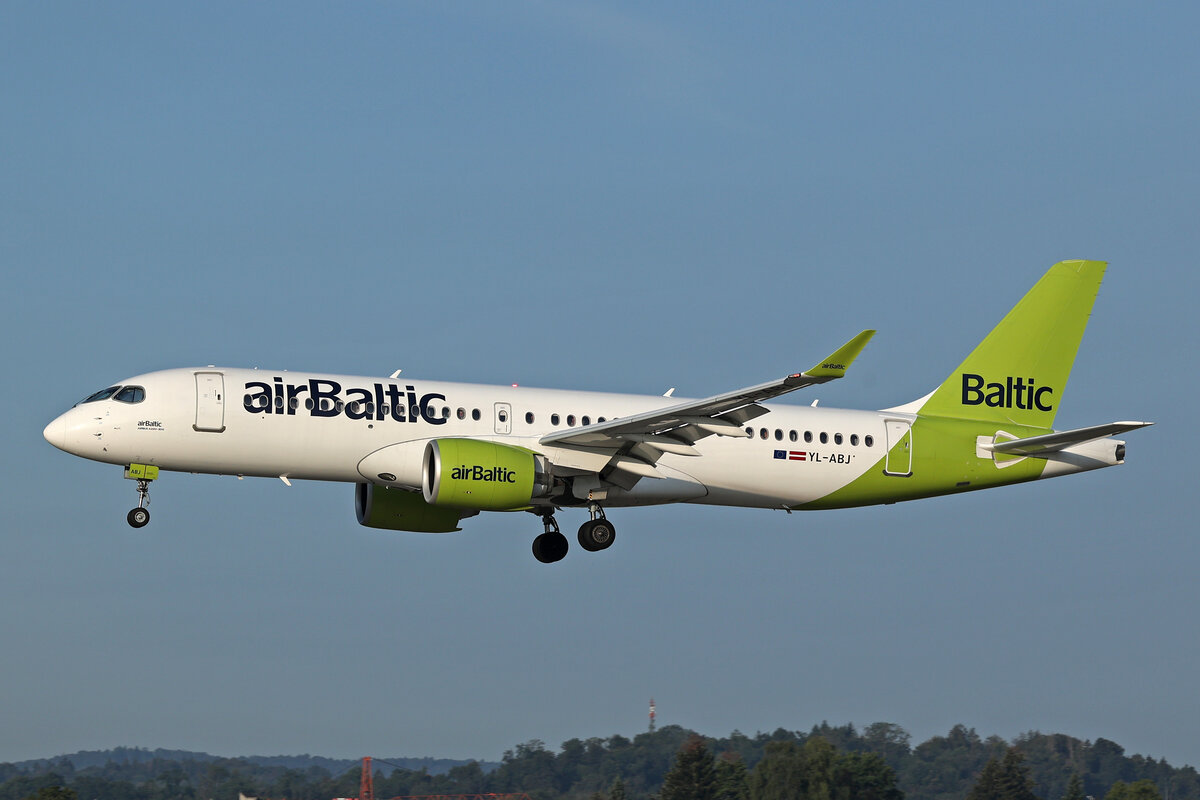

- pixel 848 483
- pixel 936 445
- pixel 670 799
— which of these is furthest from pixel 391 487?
pixel 670 799

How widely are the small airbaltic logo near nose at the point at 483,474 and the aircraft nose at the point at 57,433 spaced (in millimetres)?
9954

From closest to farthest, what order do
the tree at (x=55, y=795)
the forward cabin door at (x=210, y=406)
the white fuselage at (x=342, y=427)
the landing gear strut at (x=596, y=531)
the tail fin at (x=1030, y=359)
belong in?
1. the forward cabin door at (x=210, y=406)
2. the white fuselage at (x=342, y=427)
3. the landing gear strut at (x=596, y=531)
4. the tail fin at (x=1030, y=359)
5. the tree at (x=55, y=795)

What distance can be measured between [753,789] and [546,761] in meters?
50.1

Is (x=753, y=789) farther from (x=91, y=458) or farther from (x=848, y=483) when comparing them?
(x=91, y=458)

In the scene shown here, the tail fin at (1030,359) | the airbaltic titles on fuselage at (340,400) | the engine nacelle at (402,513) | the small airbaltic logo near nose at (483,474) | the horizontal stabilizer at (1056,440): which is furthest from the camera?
the tail fin at (1030,359)

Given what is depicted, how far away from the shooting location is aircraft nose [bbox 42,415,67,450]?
3906 centimetres

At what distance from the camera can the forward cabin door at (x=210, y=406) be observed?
127 feet

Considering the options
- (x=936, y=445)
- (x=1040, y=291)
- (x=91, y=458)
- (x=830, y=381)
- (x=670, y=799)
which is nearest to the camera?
(x=830, y=381)

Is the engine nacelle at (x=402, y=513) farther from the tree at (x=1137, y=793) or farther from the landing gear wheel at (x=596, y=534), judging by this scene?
the tree at (x=1137, y=793)

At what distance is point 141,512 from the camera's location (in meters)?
40.0

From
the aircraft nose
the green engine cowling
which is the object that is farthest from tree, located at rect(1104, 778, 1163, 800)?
the aircraft nose

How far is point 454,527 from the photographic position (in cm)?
4475

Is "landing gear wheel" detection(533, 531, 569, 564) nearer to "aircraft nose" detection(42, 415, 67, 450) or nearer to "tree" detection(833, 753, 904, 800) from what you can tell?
"aircraft nose" detection(42, 415, 67, 450)

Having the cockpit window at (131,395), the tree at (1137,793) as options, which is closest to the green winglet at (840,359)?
the cockpit window at (131,395)
